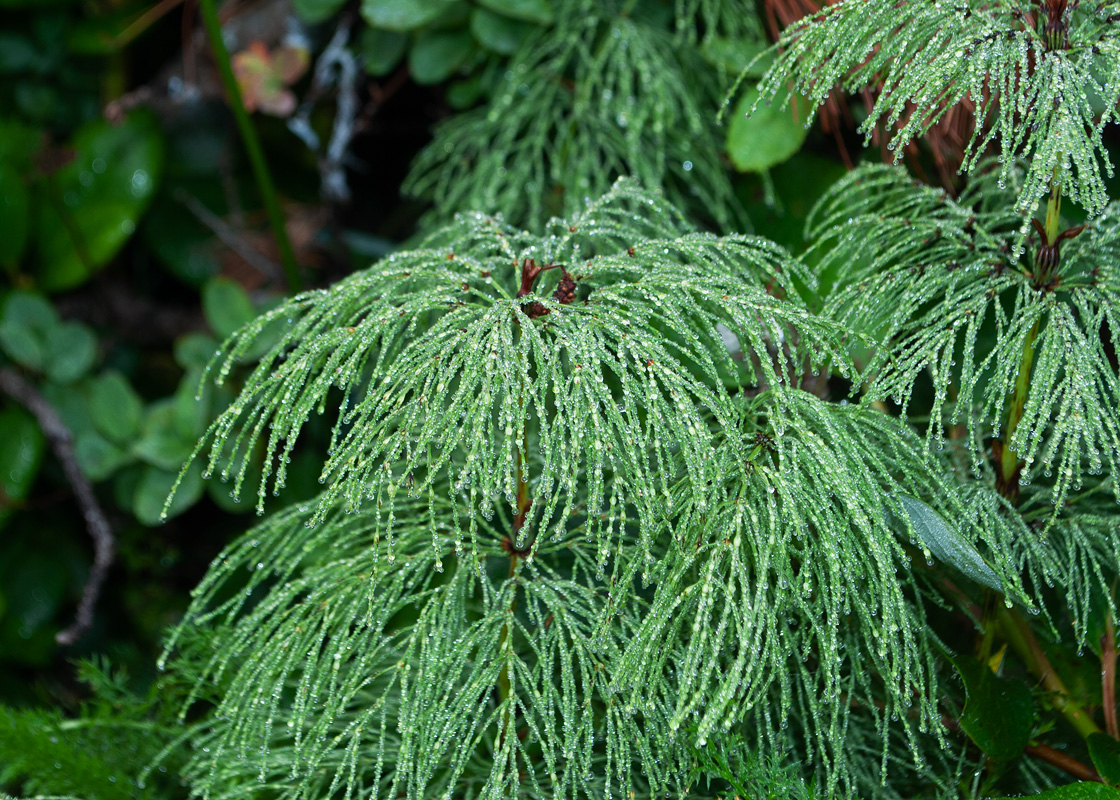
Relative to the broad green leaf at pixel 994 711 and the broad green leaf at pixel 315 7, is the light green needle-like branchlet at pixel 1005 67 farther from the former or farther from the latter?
the broad green leaf at pixel 315 7

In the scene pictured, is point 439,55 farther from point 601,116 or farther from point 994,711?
point 994,711

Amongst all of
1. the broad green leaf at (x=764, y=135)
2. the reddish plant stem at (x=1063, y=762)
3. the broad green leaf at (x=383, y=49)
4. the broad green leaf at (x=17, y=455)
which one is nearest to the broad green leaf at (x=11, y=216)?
the broad green leaf at (x=17, y=455)

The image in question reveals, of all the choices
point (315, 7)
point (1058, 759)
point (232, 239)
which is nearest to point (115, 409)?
point (232, 239)

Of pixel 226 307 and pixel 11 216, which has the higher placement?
pixel 11 216

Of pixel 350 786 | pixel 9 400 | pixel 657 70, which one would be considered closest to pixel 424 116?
pixel 657 70

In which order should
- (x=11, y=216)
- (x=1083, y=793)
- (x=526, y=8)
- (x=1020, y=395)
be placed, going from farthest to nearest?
1. (x=11, y=216)
2. (x=526, y=8)
3. (x=1020, y=395)
4. (x=1083, y=793)

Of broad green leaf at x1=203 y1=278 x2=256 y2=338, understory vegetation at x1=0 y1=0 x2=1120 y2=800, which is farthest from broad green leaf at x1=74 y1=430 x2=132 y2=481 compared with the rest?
broad green leaf at x1=203 y1=278 x2=256 y2=338

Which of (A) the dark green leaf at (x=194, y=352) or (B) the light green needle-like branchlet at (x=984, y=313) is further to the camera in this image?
(A) the dark green leaf at (x=194, y=352)
